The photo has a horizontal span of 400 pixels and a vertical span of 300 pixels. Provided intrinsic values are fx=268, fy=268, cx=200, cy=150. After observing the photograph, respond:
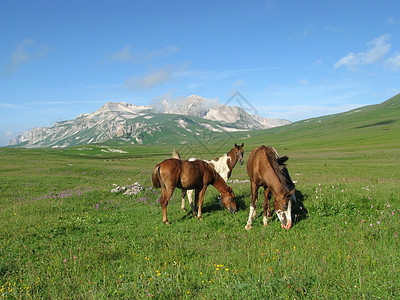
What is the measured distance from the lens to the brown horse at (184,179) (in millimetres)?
12000

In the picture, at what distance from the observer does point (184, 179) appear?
482 inches

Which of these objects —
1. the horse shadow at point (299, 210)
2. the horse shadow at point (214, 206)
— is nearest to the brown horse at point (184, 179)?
the horse shadow at point (214, 206)

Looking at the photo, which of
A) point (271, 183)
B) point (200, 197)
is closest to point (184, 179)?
point (200, 197)

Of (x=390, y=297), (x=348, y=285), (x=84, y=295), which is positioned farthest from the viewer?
(x=84, y=295)

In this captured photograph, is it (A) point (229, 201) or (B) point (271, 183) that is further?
(A) point (229, 201)

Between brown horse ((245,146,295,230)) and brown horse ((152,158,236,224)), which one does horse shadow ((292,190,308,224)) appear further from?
brown horse ((152,158,236,224))

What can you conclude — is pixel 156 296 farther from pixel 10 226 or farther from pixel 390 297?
pixel 10 226

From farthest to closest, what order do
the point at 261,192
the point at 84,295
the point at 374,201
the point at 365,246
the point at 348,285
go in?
the point at 261,192
the point at 374,201
the point at 365,246
the point at 84,295
the point at 348,285

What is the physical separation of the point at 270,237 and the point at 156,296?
15.5ft

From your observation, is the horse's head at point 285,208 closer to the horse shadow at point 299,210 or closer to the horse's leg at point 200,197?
the horse shadow at point 299,210

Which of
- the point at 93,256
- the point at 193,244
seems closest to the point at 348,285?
the point at 193,244

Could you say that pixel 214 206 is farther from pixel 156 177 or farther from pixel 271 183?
pixel 271 183

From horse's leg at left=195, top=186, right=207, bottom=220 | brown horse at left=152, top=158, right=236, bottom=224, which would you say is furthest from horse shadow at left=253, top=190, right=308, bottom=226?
horse's leg at left=195, top=186, right=207, bottom=220

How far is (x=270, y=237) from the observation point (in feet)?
28.6
